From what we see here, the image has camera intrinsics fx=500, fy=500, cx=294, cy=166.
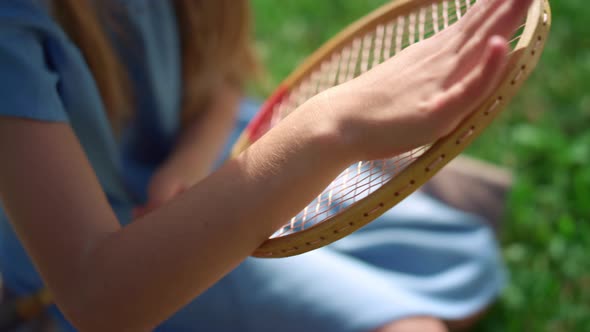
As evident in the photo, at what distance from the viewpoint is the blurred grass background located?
1.23 m

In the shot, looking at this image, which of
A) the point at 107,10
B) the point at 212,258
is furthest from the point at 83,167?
the point at 107,10

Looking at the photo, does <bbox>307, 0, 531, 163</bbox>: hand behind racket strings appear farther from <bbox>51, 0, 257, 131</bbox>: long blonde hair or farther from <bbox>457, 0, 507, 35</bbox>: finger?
<bbox>51, 0, 257, 131</bbox>: long blonde hair

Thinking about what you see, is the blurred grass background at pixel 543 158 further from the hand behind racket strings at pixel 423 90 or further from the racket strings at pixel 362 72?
the hand behind racket strings at pixel 423 90

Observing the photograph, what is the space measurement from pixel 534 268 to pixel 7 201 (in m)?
→ 1.21

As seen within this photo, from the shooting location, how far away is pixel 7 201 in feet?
1.92

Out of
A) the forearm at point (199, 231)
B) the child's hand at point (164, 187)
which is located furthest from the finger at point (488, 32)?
the child's hand at point (164, 187)

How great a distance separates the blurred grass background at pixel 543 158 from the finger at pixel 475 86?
879 millimetres

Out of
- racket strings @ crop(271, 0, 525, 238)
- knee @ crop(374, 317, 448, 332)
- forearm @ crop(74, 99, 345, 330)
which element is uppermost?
racket strings @ crop(271, 0, 525, 238)

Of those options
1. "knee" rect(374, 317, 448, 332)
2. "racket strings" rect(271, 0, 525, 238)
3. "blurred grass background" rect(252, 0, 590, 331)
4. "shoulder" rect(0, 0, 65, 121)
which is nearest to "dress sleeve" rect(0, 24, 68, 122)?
"shoulder" rect(0, 0, 65, 121)

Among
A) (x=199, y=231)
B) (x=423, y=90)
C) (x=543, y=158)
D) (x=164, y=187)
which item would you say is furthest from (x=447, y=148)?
(x=543, y=158)

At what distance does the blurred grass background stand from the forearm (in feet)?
2.84

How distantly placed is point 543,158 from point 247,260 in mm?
1050

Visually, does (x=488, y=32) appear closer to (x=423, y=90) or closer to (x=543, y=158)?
(x=423, y=90)

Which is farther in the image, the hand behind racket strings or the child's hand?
the child's hand
